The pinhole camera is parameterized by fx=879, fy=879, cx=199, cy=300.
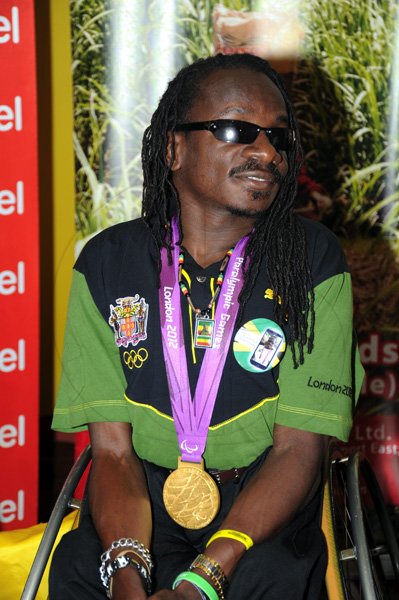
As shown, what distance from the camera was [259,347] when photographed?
2.12m

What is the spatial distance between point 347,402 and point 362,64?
2080mm

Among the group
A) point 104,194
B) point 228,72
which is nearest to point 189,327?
point 228,72

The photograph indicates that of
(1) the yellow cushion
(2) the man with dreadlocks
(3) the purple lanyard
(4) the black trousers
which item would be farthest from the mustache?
(1) the yellow cushion

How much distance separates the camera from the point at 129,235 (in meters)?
2.35

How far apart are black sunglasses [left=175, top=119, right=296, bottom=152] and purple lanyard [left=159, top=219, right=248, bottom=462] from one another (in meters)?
0.30

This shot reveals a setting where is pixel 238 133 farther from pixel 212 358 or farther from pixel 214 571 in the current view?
pixel 214 571

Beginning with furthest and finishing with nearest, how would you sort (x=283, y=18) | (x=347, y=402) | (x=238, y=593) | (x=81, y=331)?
(x=283, y=18) < (x=81, y=331) < (x=347, y=402) < (x=238, y=593)

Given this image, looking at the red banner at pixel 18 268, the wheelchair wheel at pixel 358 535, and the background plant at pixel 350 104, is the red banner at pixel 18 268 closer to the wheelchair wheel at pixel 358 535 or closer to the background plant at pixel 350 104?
the wheelchair wheel at pixel 358 535

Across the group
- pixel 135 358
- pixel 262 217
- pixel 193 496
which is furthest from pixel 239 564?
pixel 262 217

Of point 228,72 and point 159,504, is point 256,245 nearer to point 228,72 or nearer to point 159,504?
point 228,72

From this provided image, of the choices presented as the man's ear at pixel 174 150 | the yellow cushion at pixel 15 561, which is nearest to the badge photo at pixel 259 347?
the man's ear at pixel 174 150

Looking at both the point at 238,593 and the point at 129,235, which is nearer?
the point at 238,593

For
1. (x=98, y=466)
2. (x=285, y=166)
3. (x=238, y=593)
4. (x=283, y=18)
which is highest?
(x=283, y=18)

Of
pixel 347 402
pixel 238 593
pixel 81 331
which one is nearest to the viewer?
pixel 238 593
